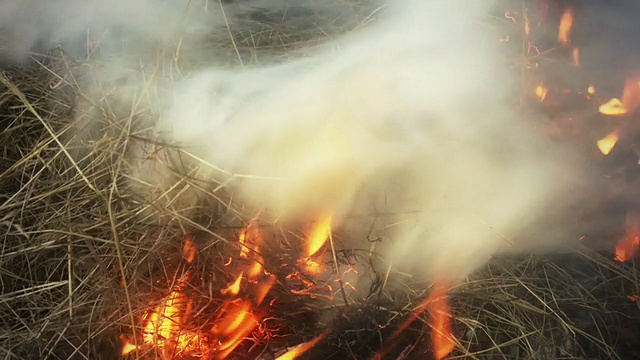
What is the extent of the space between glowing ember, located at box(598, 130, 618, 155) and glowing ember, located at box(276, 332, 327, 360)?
151 cm

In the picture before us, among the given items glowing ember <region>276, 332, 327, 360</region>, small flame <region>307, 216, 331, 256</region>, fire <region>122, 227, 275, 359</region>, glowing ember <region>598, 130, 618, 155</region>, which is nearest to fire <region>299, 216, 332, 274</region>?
small flame <region>307, 216, 331, 256</region>

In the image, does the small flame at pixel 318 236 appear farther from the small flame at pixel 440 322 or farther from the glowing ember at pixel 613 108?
the glowing ember at pixel 613 108

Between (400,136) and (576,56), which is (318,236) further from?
(576,56)

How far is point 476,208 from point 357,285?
64 cm

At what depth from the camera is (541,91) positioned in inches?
88.9

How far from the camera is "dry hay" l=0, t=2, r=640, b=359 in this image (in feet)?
6.07

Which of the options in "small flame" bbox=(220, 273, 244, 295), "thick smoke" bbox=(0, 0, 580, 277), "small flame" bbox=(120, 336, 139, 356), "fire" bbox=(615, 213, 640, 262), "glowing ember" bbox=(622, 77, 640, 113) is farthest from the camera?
"fire" bbox=(615, 213, 640, 262)

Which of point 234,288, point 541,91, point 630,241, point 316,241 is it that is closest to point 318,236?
point 316,241

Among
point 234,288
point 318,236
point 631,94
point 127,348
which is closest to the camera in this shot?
point 127,348

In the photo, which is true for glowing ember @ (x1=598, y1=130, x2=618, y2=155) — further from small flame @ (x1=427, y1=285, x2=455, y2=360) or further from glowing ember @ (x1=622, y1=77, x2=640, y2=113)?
small flame @ (x1=427, y1=285, x2=455, y2=360)

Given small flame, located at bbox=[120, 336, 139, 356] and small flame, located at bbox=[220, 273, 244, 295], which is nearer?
small flame, located at bbox=[120, 336, 139, 356]

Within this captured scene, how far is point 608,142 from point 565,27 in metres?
0.56

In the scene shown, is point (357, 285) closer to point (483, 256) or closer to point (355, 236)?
point (355, 236)

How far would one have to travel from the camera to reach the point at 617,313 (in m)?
2.26
